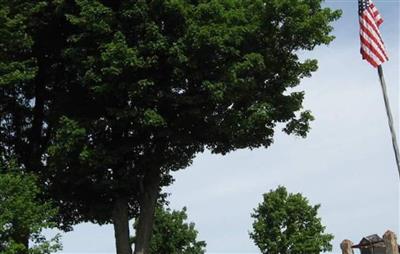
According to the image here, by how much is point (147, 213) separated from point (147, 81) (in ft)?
18.5

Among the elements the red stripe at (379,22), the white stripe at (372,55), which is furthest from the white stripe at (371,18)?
the white stripe at (372,55)

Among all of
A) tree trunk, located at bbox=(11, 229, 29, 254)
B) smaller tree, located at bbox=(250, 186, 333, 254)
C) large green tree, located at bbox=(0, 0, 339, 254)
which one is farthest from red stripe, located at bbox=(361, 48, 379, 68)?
smaller tree, located at bbox=(250, 186, 333, 254)

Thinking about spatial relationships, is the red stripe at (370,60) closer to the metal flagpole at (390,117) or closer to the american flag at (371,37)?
the american flag at (371,37)

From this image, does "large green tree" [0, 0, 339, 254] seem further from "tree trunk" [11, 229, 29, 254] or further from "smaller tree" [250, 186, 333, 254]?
"smaller tree" [250, 186, 333, 254]

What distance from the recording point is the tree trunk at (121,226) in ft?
76.5

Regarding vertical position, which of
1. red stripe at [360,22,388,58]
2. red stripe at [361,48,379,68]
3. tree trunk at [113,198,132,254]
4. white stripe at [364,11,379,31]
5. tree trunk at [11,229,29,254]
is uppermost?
white stripe at [364,11,379,31]

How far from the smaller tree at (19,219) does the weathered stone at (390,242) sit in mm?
12262

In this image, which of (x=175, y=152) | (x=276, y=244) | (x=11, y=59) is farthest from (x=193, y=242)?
(x=11, y=59)

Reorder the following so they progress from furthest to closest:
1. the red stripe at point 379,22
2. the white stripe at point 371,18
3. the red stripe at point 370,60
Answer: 1. the red stripe at point 379,22
2. the white stripe at point 371,18
3. the red stripe at point 370,60

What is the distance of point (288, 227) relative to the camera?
4262cm

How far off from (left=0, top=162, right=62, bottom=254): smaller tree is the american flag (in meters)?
11.7

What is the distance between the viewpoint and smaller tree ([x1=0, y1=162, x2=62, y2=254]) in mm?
19125

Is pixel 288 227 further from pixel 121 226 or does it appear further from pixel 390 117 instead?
pixel 390 117

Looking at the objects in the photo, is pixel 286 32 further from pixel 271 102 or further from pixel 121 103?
pixel 121 103
